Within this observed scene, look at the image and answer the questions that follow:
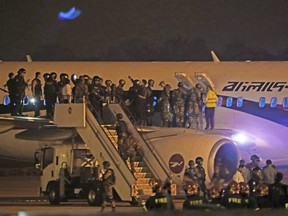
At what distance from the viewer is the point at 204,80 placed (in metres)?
27.1

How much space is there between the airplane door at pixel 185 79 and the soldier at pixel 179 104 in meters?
1.35

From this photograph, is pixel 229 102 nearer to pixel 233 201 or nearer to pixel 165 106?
pixel 165 106

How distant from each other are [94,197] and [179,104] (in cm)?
498

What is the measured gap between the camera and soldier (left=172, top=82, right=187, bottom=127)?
82.6 feet

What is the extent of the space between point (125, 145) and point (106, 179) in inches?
91.4

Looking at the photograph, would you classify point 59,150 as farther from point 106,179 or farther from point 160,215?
point 160,215

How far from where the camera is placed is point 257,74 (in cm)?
2706

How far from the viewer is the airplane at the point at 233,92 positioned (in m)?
26.0

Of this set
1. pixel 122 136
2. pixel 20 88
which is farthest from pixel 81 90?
pixel 20 88

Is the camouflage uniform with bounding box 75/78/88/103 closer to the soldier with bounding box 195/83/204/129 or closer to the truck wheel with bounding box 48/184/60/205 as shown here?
the truck wheel with bounding box 48/184/60/205

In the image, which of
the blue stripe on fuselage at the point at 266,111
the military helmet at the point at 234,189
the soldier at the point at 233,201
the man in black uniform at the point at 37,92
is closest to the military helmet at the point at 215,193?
the military helmet at the point at 234,189

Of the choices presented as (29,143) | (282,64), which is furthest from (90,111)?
(282,64)

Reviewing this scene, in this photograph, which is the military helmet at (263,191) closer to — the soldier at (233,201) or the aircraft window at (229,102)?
the soldier at (233,201)

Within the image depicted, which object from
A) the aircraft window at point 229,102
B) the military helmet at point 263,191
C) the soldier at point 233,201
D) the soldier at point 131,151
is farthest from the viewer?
the aircraft window at point 229,102
